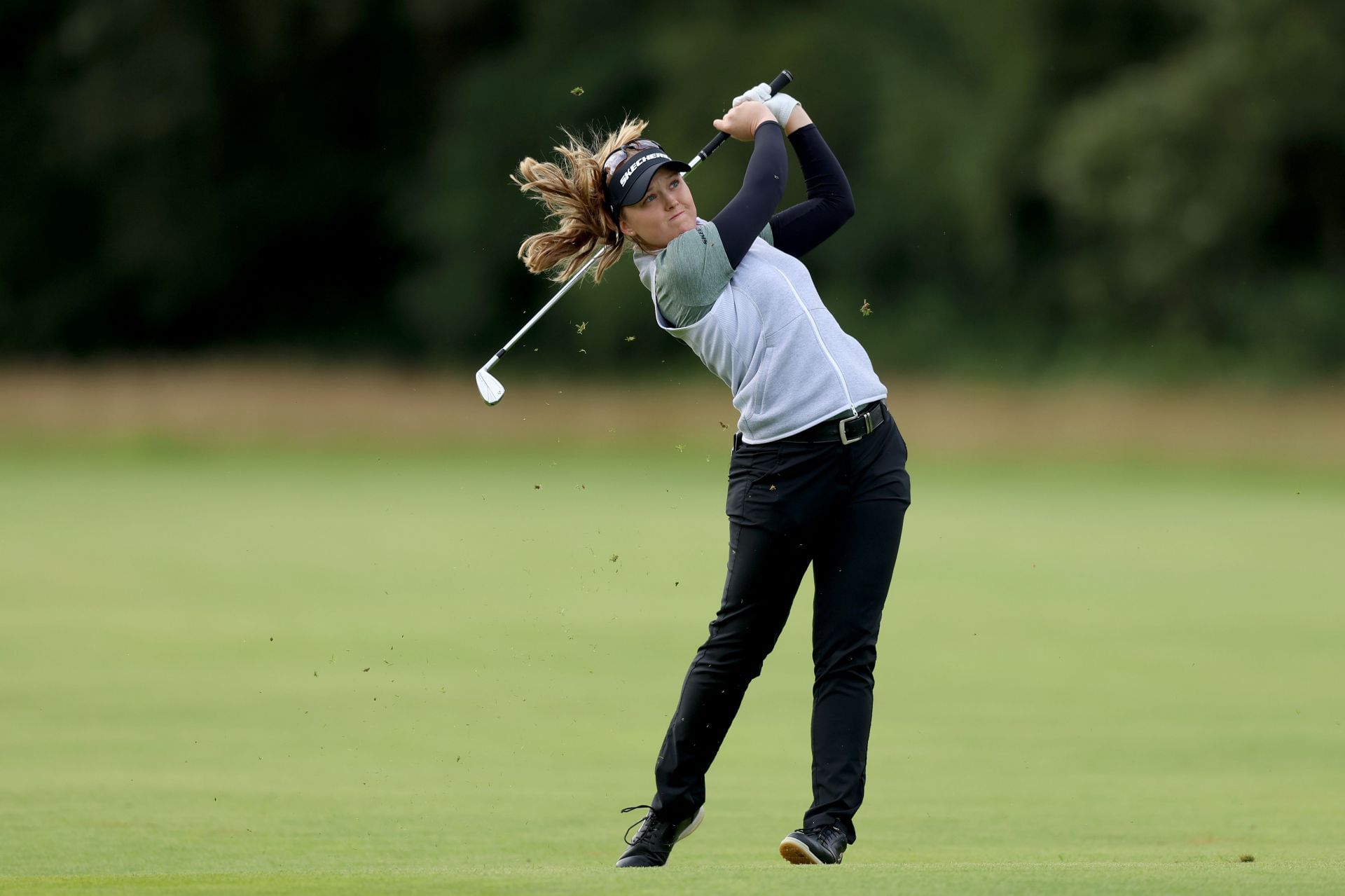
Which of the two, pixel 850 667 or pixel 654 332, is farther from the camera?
pixel 654 332

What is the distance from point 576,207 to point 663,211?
0.83 feet

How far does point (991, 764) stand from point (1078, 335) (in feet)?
78.5

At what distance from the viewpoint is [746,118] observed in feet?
16.5

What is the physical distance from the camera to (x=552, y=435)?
26.0 meters

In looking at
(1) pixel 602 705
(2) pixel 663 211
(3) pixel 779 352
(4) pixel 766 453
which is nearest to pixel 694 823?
(4) pixel 766 453

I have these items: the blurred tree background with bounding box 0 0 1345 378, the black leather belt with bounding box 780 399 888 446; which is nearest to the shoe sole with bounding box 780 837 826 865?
the black leather belt with bounding box 780 399 888 446

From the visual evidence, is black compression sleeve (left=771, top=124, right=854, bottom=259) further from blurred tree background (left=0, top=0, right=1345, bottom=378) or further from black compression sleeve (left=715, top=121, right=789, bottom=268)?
blurred tree background (left=0, top=0, right=1345, bottom=378)

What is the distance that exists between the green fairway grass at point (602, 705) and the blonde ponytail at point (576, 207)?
5.14 feet

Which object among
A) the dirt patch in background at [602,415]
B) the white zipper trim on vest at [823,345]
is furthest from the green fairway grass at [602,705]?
the dirt patch in background at [602,415]

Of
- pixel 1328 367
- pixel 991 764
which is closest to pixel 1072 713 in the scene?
pixel 991 764

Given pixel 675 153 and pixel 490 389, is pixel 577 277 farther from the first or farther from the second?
pixel 675 153

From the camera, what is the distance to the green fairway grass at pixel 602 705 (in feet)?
17.1

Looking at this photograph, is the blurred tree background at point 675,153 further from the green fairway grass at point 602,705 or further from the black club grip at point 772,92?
the black club grip at point 772,92

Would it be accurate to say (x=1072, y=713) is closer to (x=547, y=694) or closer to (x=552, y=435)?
(x=547, y=694)
